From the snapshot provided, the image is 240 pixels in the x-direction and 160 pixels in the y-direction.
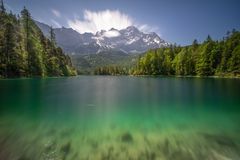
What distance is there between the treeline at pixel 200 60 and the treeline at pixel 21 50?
7180 cm

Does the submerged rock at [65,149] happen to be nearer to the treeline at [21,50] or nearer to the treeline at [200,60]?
the treeline at [21,50]

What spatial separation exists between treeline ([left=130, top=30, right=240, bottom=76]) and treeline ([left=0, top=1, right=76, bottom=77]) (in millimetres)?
71798

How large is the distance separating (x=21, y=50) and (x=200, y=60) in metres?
94.1

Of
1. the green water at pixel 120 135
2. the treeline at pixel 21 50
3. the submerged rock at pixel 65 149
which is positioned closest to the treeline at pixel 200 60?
the treeline at pixel 21 50

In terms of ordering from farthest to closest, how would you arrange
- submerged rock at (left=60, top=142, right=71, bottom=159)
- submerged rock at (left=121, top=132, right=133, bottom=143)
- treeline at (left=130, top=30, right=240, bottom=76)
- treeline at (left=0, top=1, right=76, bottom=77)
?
treeline at (left=130, top=30, right=240, bottom=76), treeline at (left=0, top=1, right=76, bottom=77), submerged rock at (left=121, top=132, right=133, bottom=143), submerged rock at (left=60, top=142, right=71, bottom=159)

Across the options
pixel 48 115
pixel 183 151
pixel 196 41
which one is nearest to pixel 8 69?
pixel 48 115

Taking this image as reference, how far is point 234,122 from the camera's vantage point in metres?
15.8

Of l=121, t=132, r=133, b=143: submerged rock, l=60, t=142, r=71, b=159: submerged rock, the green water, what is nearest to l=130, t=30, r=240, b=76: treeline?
the green water

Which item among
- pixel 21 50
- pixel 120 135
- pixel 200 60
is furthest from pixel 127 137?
pixel 200 60

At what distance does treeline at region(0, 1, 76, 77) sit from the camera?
278 ft

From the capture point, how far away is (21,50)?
314 ft

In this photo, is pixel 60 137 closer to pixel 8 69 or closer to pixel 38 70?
pixel 8 69

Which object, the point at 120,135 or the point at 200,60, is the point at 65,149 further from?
the point at 200,60

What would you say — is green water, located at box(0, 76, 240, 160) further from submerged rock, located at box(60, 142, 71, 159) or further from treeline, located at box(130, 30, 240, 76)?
treeline, located at box(130, 30, 240, 76)
